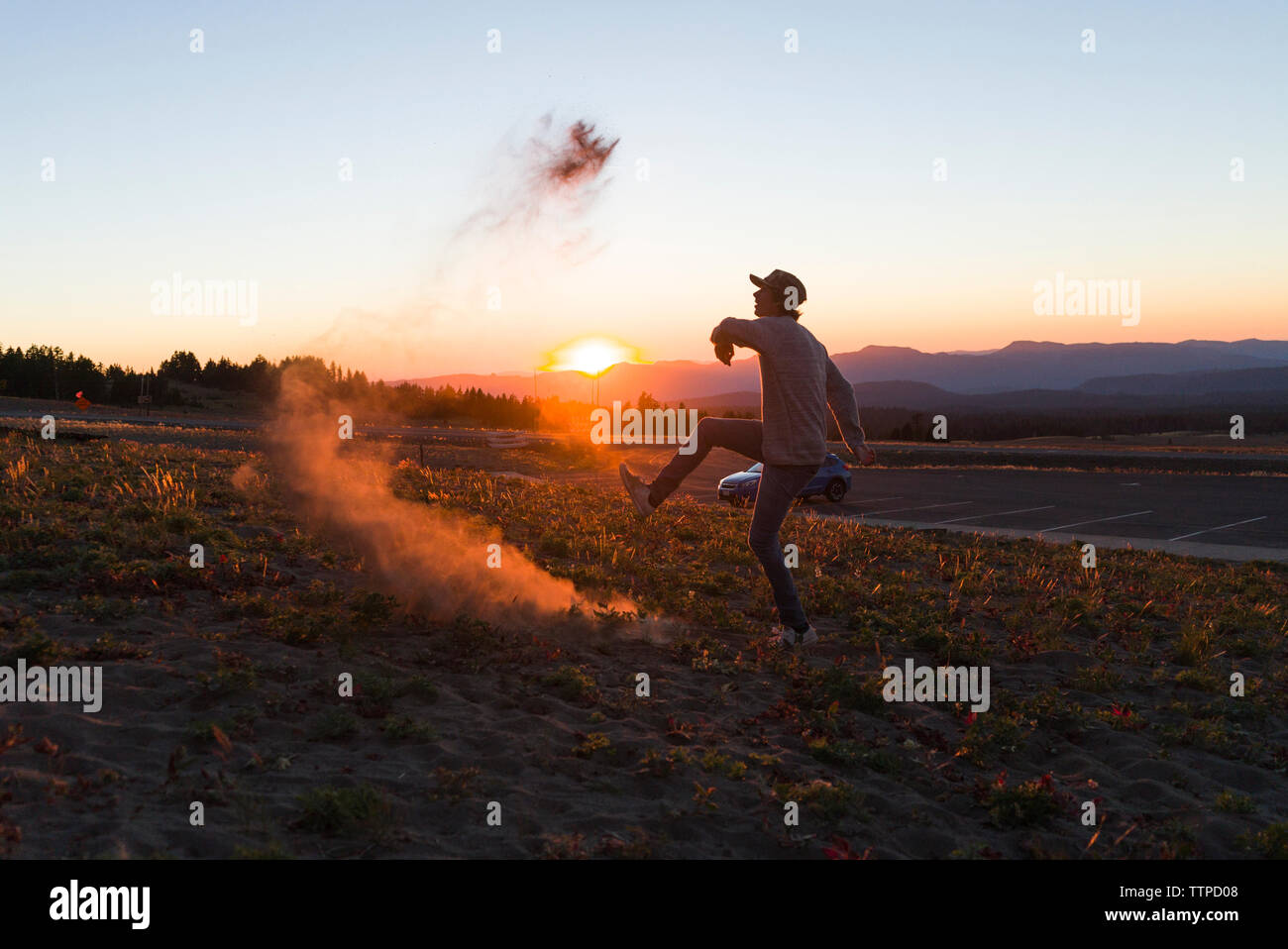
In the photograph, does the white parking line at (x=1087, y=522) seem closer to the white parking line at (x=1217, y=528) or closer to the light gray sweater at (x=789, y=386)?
the white parking line at (x=1217, y=528)

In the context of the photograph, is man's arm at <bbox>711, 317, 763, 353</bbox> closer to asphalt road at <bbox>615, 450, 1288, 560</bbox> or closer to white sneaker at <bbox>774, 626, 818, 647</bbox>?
white sneaker at <bbox>774, 626, 818, 647</bbox>

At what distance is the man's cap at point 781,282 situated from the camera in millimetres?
6387

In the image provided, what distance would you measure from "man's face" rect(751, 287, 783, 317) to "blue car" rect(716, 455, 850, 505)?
53.3 feet

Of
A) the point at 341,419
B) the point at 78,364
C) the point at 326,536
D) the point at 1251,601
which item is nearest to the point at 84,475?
the point at 341,419

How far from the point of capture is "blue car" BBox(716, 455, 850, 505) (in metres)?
23.3

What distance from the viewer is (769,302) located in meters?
6.43

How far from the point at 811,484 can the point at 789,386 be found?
19588mm

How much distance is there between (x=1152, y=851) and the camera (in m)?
4.12

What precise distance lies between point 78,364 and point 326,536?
103 metres

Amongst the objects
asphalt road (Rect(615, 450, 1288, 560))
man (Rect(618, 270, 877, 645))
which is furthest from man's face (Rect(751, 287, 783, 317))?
asphalt road (Rect(615, 450, 1288, 560))

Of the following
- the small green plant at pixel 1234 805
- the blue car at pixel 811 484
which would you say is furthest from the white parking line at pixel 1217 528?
the small green plant at pixel 1234 805

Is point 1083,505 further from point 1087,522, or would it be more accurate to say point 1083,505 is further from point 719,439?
point 719,439
